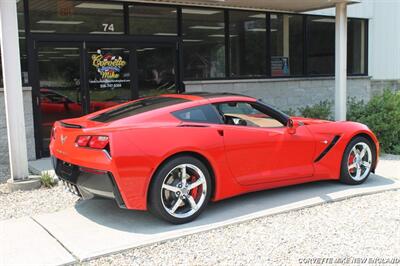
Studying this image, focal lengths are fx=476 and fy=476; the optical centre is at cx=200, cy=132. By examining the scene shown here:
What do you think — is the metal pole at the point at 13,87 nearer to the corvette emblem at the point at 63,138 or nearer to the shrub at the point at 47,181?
the shrub at the point at 47,181

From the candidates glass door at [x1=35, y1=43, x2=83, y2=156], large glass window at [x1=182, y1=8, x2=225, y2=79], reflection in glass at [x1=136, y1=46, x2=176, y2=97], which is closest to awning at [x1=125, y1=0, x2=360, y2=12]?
large glass window at [x1=182, y1=8, x2=225, y2=79]

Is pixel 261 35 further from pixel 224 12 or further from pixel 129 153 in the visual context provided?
pixel 129 153

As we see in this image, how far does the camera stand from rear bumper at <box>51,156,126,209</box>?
4727mm

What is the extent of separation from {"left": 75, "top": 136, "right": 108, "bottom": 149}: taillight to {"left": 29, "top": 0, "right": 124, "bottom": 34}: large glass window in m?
4.75

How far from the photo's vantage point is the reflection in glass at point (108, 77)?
9.55 meters

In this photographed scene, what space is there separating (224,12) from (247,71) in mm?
1583

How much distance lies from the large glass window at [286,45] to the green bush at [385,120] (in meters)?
2.99

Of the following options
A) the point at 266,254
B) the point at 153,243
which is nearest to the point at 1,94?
the point at 153,243

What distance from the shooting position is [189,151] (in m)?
5.07

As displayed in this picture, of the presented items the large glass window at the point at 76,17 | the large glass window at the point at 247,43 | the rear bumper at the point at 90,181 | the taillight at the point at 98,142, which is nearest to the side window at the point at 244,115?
the taillight at the point at 98,142

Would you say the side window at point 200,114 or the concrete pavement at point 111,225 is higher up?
the side window at point 200,114

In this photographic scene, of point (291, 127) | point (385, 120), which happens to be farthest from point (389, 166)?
point (291, 127)

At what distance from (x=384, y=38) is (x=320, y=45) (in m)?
2.81

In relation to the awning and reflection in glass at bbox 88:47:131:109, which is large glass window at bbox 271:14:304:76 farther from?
reflection in glass at bbox 88:47:131:109
